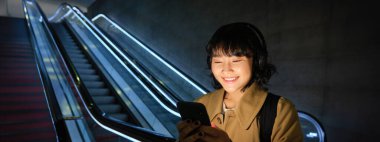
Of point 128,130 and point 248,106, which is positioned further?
point 128,130

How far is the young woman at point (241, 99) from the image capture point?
2.99ft

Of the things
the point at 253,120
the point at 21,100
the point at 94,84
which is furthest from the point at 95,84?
the point at 253,120

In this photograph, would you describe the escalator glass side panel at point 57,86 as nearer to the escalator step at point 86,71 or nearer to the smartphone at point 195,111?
the escalator step at point 86,71

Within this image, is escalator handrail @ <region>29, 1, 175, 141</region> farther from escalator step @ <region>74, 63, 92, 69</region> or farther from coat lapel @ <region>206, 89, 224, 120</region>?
escalator step @ <region>74, 63, 92, 69</region>

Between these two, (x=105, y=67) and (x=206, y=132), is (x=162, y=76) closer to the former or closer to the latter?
(x=105, y=67)

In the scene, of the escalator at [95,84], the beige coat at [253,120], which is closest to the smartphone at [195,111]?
the beige coat at [253,120]

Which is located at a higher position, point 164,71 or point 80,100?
point 164,71

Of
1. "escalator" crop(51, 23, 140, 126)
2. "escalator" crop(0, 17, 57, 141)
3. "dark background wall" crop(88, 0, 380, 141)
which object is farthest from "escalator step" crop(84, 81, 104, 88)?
"dark background wall" crop(88, 0, 380, 141)

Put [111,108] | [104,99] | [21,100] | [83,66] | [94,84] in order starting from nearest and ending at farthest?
1. [21,100]
2. [111,108]
3. [104,99]
4. [94,84]
5. [83,66]

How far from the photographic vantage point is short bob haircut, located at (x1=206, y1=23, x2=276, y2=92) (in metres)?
1.02

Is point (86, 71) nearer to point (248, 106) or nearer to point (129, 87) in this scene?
point (129, 87)

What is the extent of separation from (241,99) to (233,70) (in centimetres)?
13

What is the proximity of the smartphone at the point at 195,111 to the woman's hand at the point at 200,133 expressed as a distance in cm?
2

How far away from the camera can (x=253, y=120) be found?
3.16 ft
